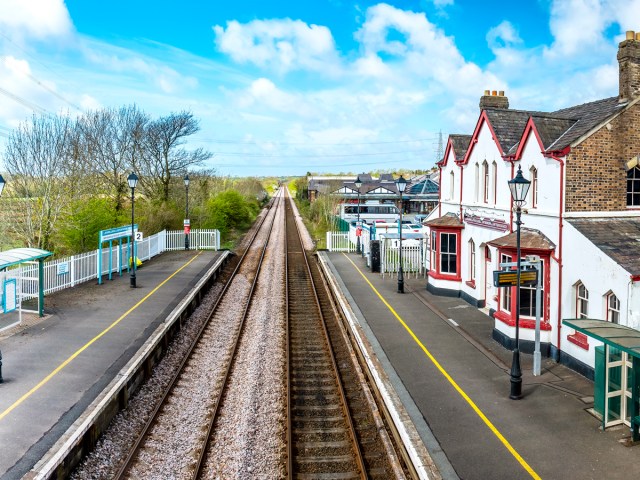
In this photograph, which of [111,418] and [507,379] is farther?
[507,379]

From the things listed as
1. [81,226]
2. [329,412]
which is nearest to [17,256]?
[329,412]

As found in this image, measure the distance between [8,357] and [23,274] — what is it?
6.37m

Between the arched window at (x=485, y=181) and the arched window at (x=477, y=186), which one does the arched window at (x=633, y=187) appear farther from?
the arched window at (x=477, y=186)

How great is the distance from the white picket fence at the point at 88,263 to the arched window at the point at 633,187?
18880mm

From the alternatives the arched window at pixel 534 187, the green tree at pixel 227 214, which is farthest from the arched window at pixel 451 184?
the green tree at pixel 227 214

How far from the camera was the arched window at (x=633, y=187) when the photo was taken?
14820 millimetres

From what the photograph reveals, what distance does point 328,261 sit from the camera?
3130 centimetres

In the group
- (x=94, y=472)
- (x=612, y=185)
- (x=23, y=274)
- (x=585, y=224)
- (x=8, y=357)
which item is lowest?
(x=94, y=472)

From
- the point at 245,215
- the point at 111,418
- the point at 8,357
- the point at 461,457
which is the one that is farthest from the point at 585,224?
the point at 245,215

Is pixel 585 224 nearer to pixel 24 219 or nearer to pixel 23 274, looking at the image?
pixel 23 274

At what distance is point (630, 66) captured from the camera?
1491 centimetres

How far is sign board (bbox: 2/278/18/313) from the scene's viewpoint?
1573 cm

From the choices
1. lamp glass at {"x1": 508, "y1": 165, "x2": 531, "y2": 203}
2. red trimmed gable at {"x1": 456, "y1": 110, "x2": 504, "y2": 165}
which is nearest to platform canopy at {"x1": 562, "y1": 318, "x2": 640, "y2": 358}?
lamp glass at {"x1": 508, "y1": 165, "x2": 531, "y2": 203}

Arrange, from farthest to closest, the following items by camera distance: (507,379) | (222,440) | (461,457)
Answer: (507,379), (222,440), (461,457)
